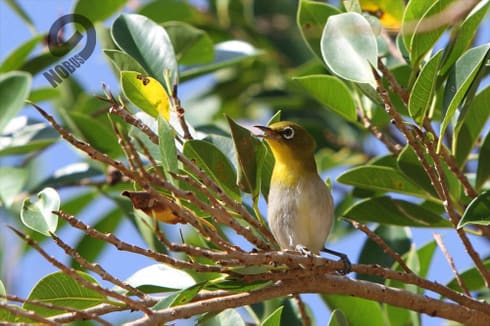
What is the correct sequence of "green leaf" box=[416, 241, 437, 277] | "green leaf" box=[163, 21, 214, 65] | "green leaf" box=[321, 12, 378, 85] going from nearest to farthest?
"green leaf" box=[321, 12, 378, 85] → "green leaf" box=[416, 241, 437, 277] → "green leaf" box=[163, 21, 214, 65]

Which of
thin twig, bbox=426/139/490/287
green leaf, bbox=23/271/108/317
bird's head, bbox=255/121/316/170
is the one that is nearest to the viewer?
thin twig, bbox=426/139/490/287

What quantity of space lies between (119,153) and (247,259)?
72.1 inches

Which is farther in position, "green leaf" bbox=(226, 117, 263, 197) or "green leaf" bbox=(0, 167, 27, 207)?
"green leaf" bbox=(0, 167, 27, 207)

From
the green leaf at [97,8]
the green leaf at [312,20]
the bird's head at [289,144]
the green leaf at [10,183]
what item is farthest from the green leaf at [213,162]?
the green leaf at [97,8]

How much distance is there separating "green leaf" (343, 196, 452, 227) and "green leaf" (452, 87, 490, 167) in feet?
0.71

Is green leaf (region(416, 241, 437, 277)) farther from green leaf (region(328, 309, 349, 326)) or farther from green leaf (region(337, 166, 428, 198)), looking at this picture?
green leaf (region(328, 309, 349, 326))

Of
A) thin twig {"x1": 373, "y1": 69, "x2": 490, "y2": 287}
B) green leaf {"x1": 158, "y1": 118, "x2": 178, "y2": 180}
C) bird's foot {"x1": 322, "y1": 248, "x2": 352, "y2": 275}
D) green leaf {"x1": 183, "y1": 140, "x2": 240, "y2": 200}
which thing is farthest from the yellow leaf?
green leaf {"x1": 158, "y1": 118, "x2": 178, "y2": 180}

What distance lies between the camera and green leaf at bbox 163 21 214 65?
3.67 m

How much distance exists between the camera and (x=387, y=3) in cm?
344

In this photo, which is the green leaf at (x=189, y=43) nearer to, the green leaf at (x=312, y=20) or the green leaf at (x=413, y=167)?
the green leaf at (x=312, y=20)

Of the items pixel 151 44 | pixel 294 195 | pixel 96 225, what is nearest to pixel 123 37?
pixel 151 44

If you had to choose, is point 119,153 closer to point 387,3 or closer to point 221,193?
point 387,3

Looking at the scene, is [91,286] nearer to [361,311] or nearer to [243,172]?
[243,172]

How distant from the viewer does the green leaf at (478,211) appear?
8.35 feet
